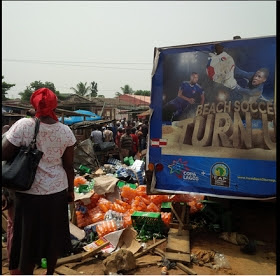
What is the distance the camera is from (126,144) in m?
10.9

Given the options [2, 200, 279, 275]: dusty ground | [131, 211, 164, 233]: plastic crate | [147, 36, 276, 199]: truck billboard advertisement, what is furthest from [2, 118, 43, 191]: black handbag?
[131, 211, 164, 233]: plastic crate

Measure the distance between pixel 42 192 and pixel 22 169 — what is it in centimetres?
27

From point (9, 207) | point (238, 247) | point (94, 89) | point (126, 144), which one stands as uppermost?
point (94, 89)

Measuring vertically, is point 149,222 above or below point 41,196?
below

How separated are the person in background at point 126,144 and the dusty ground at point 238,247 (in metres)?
5.98

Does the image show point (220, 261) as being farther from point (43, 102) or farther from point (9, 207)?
point (43, 102)

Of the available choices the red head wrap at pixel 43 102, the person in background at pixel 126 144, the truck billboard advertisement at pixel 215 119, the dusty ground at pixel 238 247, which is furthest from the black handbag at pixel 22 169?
the person in background at pixel 126 144

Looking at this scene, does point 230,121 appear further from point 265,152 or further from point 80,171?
point 80,171

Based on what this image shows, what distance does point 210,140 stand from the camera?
388 centimetres

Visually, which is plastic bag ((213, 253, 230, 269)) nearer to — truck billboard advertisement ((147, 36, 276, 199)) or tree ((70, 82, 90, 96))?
truck billboard advertisement ((147, 36, 276, 199))

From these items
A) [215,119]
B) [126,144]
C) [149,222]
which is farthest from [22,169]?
[126,144]

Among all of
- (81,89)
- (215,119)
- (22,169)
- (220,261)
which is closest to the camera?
(22,169)

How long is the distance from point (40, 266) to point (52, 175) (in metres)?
1.78

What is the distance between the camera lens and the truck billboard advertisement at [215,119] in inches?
140
